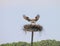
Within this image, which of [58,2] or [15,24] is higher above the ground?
[58,2]

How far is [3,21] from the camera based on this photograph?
461 centimetres

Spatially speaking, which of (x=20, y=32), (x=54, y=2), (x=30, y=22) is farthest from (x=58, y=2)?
(x=20, y=32)

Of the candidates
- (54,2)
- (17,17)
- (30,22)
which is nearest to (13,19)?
(17,17)

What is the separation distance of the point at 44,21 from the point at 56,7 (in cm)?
44

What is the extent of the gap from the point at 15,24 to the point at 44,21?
0.72m

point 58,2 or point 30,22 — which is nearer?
point 30,22

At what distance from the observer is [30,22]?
407 centimetres

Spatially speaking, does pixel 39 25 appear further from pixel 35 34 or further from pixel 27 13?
pixel 27 13

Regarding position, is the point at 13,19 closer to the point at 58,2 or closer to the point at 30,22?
the point at 30,22

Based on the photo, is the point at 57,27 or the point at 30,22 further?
the point at 57,27

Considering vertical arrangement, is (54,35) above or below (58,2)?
below

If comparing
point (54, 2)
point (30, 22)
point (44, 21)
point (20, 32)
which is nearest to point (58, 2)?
point (54, 2)

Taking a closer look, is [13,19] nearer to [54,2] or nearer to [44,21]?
[44,21]

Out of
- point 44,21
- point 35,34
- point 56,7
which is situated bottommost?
point 35,34
